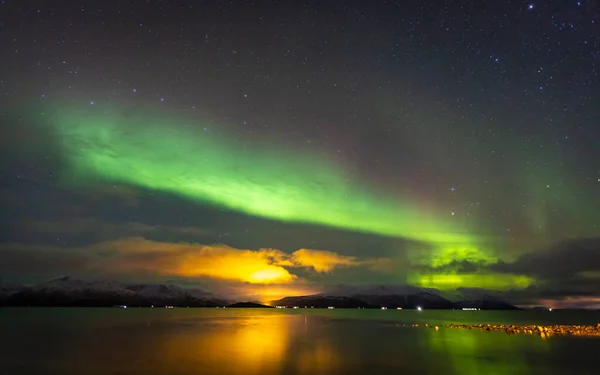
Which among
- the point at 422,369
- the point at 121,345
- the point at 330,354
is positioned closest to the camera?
the point at 422,369

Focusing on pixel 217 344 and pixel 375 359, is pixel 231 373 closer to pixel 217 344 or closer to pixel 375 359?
pixel 375 359

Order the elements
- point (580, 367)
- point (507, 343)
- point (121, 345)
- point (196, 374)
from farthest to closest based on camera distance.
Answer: point (507, 343), point (121, 345), point (580, 367), point (196, 374)

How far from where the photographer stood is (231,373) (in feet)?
102

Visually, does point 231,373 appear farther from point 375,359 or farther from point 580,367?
point 580,367

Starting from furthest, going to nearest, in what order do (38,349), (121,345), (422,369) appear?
(121,345), (38,349), (422,369)

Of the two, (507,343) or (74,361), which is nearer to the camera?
(74,361)

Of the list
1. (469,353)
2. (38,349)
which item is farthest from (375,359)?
(38,349)

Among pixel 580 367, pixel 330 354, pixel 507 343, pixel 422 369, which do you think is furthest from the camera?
pixel 507 343

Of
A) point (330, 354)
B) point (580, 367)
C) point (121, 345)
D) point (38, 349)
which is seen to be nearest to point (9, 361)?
point (38, 349)

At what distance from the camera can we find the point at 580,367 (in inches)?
1374

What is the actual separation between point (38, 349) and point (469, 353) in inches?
1578

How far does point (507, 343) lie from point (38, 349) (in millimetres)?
49033

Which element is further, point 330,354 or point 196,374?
point 330,354

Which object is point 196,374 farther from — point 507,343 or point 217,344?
point 507,343
